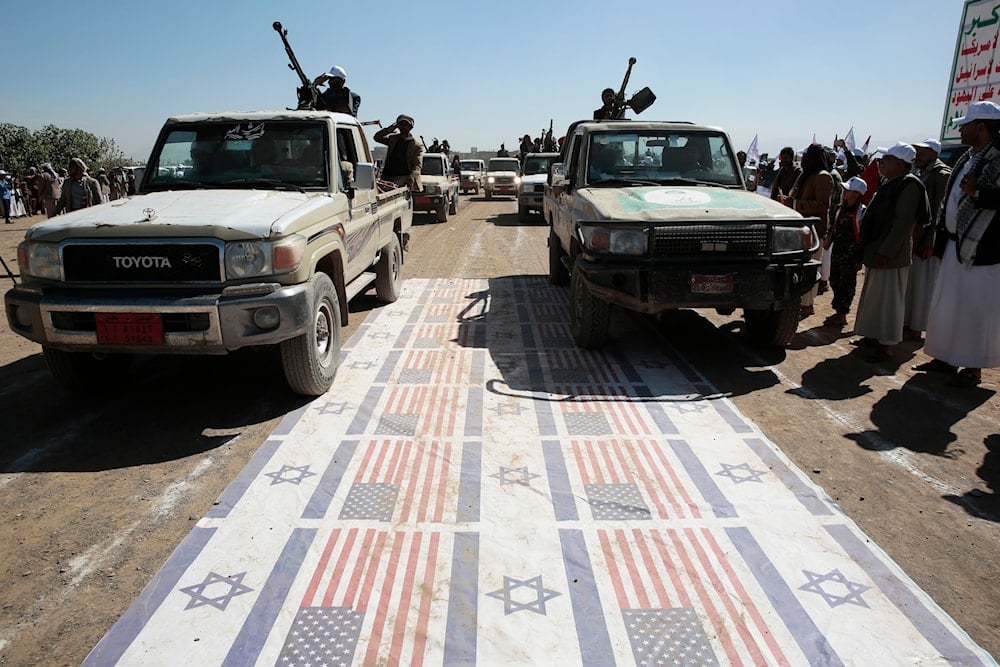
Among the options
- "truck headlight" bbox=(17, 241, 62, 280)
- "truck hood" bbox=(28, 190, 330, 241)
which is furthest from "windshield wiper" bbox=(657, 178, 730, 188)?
"truck headlight" bbox=(17, 241, 62, 280)

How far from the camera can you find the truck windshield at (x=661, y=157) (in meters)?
6.42

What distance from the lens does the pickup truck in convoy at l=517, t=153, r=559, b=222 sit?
17328 millimetres

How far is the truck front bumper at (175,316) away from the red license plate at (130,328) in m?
0.03

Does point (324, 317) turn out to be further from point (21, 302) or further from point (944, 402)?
point (944, 402)

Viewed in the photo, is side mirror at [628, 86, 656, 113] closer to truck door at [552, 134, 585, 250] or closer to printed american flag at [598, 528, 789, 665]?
truck door at [552, 134, 585, 250]

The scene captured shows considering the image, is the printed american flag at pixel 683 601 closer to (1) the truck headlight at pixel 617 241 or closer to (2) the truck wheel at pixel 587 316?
(1) the truck headlight at pixel 617 241

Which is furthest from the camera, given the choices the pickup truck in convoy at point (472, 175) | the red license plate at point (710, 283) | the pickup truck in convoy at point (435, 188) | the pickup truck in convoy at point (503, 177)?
the pickup truck in convoy at point (472, 175)

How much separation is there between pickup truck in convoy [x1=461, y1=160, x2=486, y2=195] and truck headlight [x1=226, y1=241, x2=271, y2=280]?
26.6 meters

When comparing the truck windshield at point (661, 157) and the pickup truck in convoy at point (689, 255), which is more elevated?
the truck windshield at point (661, 157)

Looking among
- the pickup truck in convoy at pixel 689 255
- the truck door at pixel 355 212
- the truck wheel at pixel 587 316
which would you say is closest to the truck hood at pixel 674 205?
the pickup truck in convoy at pixel 689 255

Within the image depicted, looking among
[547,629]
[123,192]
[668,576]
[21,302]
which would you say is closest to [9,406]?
[21,302]

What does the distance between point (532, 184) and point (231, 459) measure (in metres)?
14.5

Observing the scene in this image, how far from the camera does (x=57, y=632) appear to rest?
98.5 inches

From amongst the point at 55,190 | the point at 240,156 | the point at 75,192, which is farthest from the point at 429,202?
the point at 240,156
